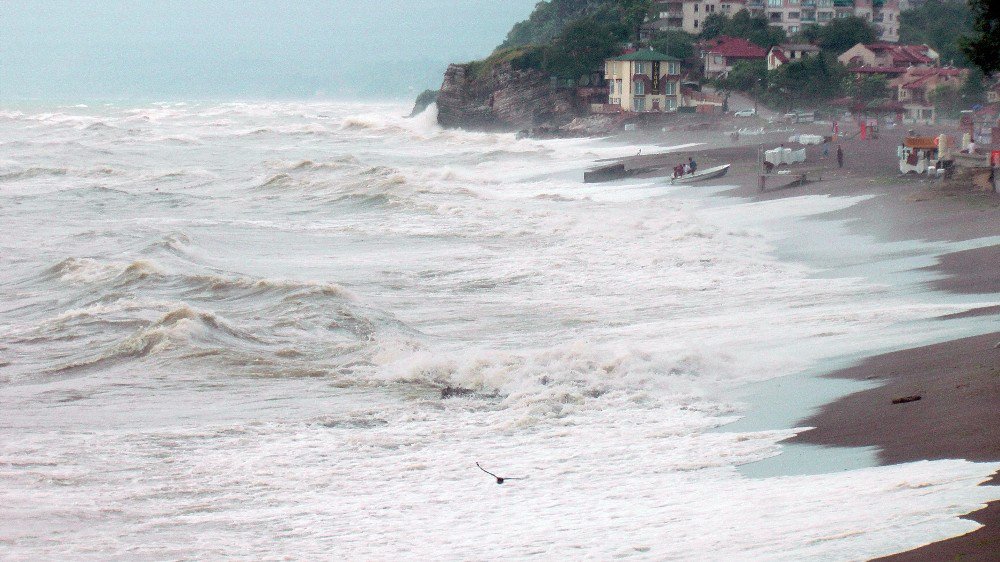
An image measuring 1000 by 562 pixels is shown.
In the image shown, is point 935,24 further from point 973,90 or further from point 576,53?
point 576,53

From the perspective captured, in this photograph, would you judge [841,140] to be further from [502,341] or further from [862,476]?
[862,476]

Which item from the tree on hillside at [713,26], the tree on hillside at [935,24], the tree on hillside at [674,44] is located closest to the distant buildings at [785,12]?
the tree on hillside at [713,26]

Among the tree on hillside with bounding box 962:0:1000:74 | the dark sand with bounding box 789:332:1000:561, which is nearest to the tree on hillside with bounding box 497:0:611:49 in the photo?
the tree on hillside with bounding box 962:0:1000:74

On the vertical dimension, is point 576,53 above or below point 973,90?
above

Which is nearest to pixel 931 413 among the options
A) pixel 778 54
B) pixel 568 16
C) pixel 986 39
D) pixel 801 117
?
pixel 986 39

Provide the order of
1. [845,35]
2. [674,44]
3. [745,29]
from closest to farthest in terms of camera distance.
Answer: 1. [674,44]
2. [845,35]
3. [745,29]

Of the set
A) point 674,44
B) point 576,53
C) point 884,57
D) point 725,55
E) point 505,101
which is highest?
point 674,44

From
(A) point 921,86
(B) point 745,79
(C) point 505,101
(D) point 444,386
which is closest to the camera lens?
(D) point 444,386

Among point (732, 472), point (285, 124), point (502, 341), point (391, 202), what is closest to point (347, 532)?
point (732, 472)
